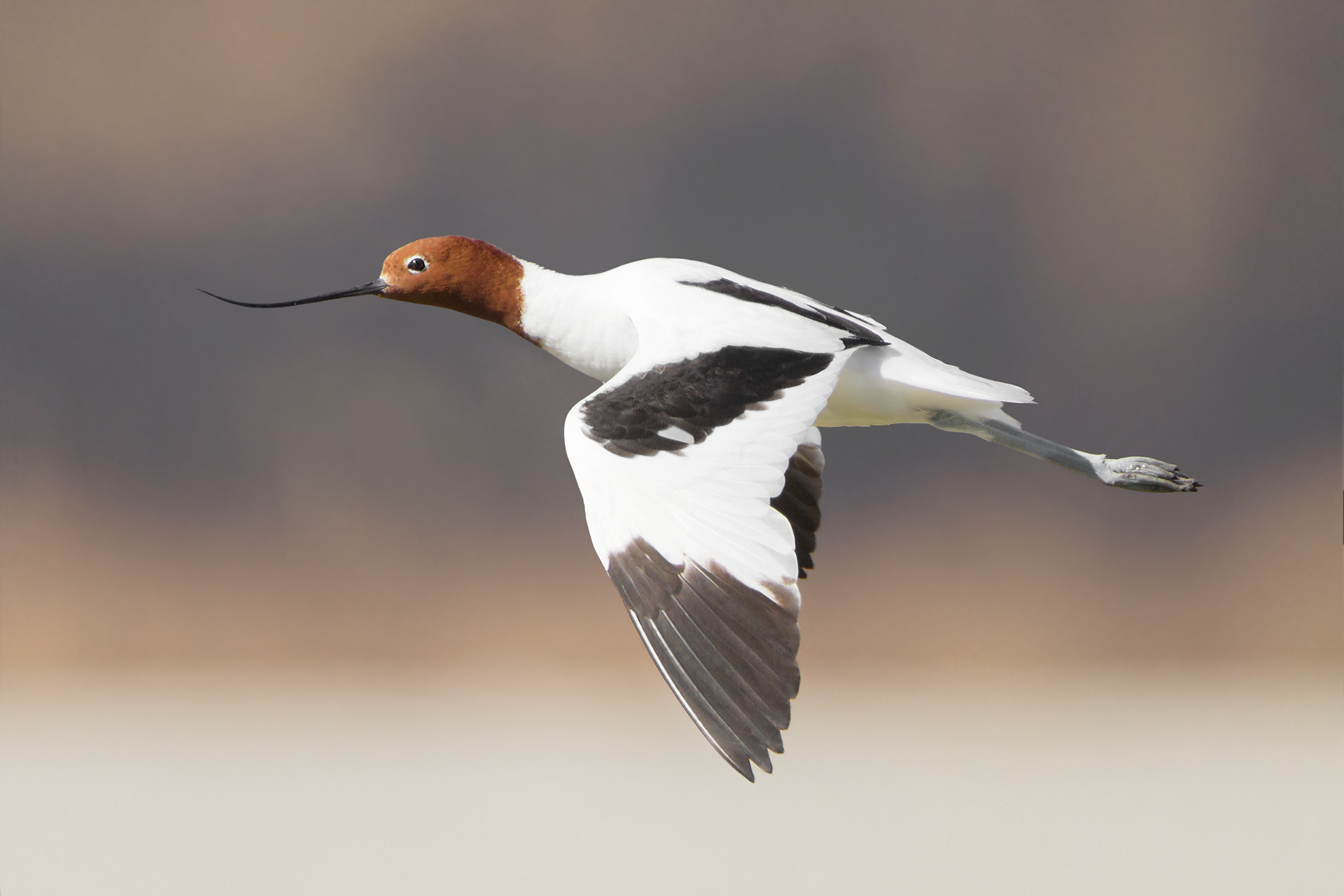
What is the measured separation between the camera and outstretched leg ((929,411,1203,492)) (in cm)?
183

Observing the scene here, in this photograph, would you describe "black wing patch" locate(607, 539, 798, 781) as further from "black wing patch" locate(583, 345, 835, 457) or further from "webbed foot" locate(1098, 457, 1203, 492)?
"webbed foot" locate(1098, 457, 1203, 492)

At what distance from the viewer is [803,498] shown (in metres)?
1.76

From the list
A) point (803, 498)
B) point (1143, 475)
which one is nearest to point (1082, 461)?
point (1143, 475)

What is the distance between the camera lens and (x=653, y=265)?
6.13ft

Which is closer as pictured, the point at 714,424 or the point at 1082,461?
the point at 714,424

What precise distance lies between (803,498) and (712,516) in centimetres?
39

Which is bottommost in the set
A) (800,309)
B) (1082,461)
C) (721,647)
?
(721,647)

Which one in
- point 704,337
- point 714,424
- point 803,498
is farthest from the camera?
point 803,498

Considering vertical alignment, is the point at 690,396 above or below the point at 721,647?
above

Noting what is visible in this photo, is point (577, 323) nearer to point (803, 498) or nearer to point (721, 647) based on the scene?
point (803, 498)

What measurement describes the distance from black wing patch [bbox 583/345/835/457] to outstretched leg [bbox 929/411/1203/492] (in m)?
0.30

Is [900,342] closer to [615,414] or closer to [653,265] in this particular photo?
[653,265]

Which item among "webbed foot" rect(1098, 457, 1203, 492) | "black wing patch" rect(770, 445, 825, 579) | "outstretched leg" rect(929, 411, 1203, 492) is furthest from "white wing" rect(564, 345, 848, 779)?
"webbed foot" rect(1098, 457, 1203, 492)

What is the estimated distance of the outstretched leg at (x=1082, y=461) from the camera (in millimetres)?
1832
